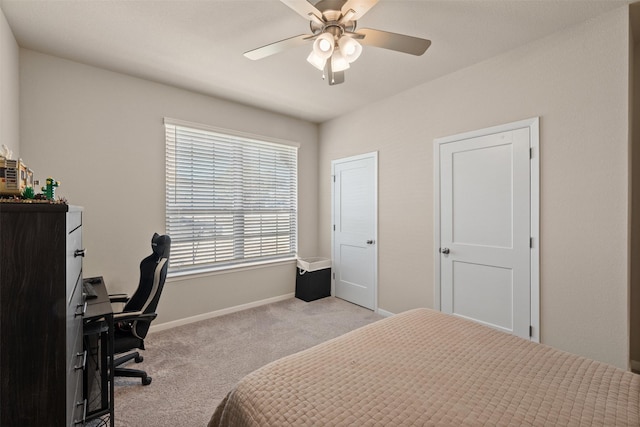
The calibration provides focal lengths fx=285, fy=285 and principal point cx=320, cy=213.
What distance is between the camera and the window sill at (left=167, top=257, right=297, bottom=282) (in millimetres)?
3289

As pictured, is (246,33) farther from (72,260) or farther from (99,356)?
(99,356)

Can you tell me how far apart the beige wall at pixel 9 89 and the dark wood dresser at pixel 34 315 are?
1580mm

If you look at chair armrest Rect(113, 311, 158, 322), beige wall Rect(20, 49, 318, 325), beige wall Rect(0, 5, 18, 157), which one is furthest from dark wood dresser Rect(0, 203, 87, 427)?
beige wall Rect(20, 49, 318, 325)

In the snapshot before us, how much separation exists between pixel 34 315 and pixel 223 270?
262 cm

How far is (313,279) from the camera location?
421 centimetres

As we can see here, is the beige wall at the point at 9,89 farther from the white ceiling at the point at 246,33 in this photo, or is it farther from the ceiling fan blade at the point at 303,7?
the ceiling fan blade at the point at 303,7

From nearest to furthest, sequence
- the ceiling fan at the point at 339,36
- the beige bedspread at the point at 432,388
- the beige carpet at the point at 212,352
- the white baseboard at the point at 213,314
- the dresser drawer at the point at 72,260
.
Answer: the beige bedspread at the point at 432,388 → the dresser drawer at the point at 72,260 → the ceiling fan at the point at 339,36 → the beige carpet at the point at 212,352 → the white baseboard at the point at 213,314

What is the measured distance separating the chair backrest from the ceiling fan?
1732 mm

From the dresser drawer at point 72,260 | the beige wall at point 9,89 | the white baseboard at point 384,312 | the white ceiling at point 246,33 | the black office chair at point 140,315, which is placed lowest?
the white baseboard at point 384,312

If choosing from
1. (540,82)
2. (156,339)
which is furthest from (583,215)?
(156,339)

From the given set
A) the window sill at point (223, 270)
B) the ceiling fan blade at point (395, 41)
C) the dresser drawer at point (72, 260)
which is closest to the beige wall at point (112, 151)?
the window sill at point (223, 270)

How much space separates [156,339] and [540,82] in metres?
4.30

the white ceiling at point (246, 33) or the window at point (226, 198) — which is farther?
the window at point (226, 198)

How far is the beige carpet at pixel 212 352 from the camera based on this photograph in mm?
1943
